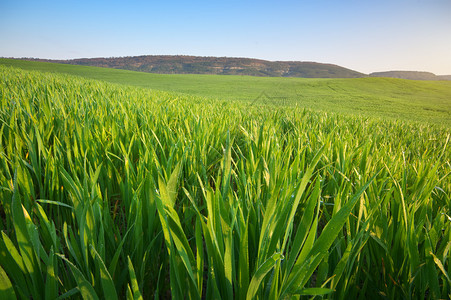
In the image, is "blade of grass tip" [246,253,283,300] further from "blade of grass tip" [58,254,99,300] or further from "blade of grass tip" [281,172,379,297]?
"blade of grass tip" [58,254,99,300]

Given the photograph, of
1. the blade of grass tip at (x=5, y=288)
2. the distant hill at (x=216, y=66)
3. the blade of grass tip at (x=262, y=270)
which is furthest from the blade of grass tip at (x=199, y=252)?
the distant hill at (x=216, y=66)

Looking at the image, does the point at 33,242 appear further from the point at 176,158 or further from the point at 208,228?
the point at 176,158

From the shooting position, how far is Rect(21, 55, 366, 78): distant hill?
65188 mm

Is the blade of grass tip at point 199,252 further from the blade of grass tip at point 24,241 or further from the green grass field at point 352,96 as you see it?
the green grass field at point 352,96

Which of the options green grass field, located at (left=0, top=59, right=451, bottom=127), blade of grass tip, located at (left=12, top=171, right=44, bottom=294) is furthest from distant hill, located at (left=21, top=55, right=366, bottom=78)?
blade of grass tip, located at (left=12, top=171, right=44, bottom=294)

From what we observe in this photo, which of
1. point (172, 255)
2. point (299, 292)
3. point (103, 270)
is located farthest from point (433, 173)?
point (103, 270)

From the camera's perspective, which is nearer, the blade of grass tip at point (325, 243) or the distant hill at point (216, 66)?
the blade of grass tip at point (325, 243)

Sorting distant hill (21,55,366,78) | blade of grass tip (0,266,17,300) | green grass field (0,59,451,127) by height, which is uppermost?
distant hill (21,55,366,78)

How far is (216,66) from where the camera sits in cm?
6906

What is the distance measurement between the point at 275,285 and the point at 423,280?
359 mm

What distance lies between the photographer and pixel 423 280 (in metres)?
0.49

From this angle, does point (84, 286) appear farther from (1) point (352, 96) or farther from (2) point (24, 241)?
(1) point (352, 96)

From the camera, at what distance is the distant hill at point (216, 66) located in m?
65.2

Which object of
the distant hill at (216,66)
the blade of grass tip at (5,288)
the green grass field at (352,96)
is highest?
the distant hill at (216,66)
